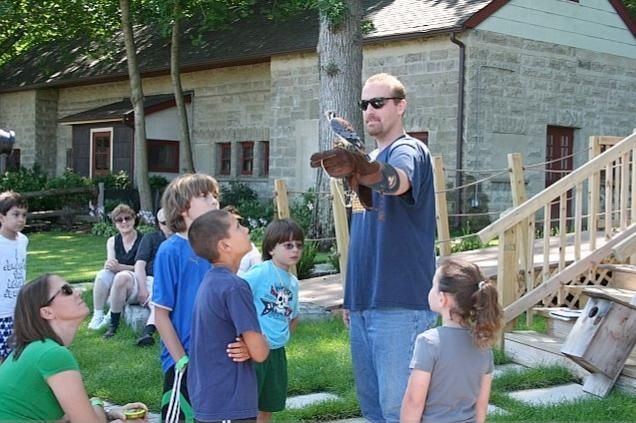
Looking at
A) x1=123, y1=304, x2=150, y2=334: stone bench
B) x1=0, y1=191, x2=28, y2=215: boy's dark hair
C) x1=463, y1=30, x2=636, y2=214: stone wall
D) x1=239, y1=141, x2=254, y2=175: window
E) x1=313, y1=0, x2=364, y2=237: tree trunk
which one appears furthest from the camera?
x1=239, y1=141, x2=254, y2=175: window

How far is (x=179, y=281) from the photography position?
4.04 meters

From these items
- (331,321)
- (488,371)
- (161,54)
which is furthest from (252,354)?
(161,54)

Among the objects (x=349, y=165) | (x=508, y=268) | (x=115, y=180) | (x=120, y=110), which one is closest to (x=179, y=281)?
(x=349, y=165)

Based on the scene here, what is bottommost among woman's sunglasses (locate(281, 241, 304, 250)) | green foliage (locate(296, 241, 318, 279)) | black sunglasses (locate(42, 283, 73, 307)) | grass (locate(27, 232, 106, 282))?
grass (locate(27, 232, 106, 282))

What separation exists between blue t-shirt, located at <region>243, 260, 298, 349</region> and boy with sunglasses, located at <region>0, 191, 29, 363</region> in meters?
2.01

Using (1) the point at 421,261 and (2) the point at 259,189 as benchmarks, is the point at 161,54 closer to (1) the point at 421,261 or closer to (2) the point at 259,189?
(2) the point at 259,189

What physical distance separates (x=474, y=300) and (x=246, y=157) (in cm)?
1936

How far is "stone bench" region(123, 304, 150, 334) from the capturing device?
8.18m

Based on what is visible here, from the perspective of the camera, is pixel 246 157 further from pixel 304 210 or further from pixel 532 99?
pixel 532 99

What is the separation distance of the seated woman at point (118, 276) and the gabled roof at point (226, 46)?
389 inches

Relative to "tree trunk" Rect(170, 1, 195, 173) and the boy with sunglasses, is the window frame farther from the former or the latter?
the boy with sunglasses

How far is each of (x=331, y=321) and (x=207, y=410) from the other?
16.5 ft

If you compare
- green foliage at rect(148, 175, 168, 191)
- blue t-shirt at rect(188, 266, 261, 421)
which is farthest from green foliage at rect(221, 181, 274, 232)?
blue t-shirt at rect(188, 266, 261, 421)

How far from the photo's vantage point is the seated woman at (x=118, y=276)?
8.21m
